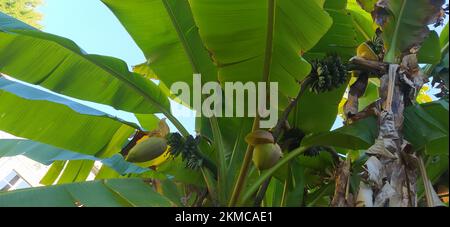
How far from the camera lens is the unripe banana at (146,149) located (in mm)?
1359

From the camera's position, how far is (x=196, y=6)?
1.32 metres

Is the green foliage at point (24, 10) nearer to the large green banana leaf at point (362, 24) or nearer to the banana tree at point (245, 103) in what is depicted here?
the banana tree at point (245, 103)

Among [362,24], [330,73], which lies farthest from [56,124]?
[362,24]

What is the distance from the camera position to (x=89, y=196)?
4.34 feet

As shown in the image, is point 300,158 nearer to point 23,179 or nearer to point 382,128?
point 382,128

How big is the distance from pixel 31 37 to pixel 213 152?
73 centimetres

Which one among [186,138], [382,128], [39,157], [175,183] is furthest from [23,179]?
[382,128]

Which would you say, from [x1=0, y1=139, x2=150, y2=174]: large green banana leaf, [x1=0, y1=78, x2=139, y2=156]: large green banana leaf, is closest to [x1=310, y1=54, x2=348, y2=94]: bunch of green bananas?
[x1=0, y1=78, x2=139, y2=156]: large green banana leaf

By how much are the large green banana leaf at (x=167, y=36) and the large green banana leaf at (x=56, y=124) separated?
0.29 metres

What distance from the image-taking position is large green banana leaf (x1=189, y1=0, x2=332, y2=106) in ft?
4.20

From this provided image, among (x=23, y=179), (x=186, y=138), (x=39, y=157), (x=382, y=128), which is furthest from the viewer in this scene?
(x=23, y=179)

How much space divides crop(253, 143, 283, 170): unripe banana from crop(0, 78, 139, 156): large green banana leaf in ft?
2.01

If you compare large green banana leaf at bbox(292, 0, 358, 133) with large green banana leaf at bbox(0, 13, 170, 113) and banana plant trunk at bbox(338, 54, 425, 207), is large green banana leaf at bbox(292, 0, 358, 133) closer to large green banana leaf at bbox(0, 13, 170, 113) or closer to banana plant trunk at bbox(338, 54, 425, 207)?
banana plant trunk at bbox(338, 54, 425, 207)

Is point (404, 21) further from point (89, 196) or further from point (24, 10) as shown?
point (24, 10)
